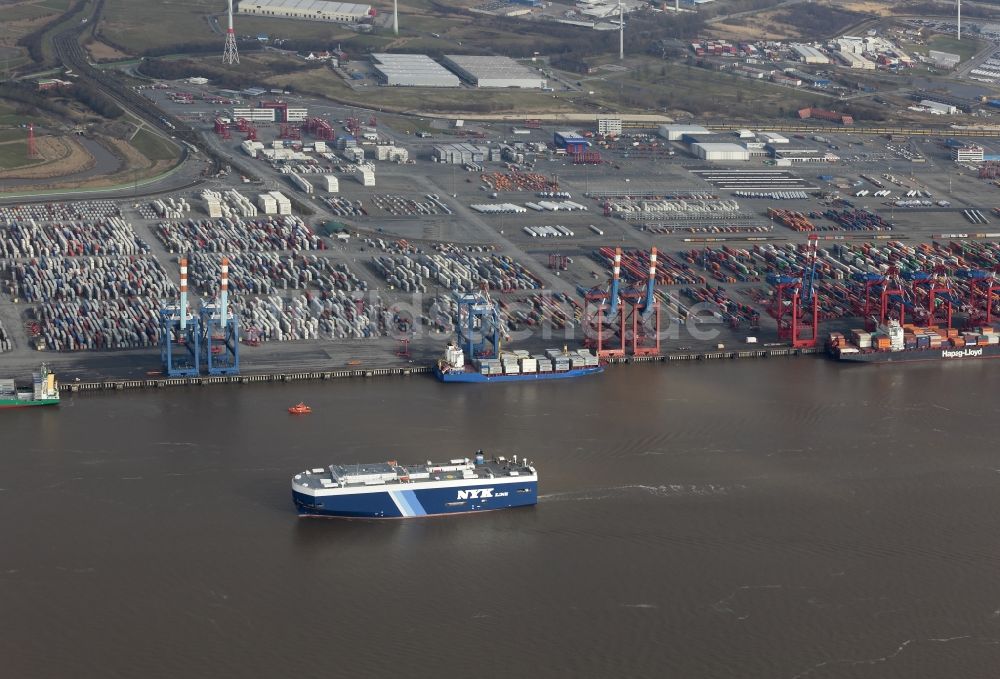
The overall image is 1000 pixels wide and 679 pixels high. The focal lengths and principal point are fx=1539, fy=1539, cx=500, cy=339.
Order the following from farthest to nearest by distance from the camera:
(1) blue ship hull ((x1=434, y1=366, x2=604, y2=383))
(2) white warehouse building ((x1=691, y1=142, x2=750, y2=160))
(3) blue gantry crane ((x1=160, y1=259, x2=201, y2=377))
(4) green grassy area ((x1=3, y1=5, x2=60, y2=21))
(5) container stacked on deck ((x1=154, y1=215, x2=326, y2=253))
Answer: (4) green grassy area ((x1=3, y1=5, x2=60, y2=21))
(2) white warehouse building ((x1=691, y1=142, x2=750, y2=160))
(5) container stacked on deck ((x1=154, y1=215, x2=326, y2=253))
(1) blue ship hull ((x1=434, y1=366, x2=604, y2=383))
(3) blue gantry crane ((x1=160, y1=259, x2=201, y2=377))

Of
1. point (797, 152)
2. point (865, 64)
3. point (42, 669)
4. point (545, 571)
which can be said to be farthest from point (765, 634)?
point (865, 64)

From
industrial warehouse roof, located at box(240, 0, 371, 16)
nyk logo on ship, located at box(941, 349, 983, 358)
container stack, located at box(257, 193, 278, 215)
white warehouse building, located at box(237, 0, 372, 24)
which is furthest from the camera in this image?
industrial warehouse roof, located at box(240, 0, 371, 16)

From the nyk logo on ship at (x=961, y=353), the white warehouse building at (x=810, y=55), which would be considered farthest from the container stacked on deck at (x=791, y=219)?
the white warehouse building at (x=810, y=55)

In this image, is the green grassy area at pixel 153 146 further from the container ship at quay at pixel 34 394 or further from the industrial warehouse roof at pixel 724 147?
the container ship at quay at pixel 34 394

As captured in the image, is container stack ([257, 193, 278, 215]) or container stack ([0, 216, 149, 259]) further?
container stack ([257, 193, 278, 215])

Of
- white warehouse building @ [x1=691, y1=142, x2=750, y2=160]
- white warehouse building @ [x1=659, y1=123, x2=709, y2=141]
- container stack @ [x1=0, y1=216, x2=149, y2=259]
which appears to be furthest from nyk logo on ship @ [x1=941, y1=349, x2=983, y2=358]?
white warehouse building @ [x1=659, y1=123, x2=709, y2=141]

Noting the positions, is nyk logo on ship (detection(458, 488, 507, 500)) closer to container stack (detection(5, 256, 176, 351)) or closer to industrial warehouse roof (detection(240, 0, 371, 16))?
container stack (detection(5, 256, 176, 351))

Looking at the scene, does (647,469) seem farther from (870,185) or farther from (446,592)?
(870,185)
